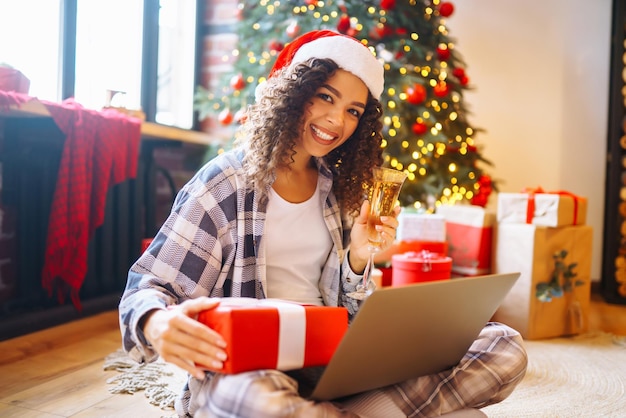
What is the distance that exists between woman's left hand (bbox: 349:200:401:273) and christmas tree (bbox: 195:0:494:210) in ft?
4.84

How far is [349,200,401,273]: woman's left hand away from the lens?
1291 millimetres

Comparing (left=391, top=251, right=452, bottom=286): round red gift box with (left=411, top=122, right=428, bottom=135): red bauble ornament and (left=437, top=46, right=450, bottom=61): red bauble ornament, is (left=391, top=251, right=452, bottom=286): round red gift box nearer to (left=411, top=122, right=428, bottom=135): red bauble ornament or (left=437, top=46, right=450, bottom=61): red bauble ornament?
(left=411, top=122, right=428, bottom=135): red bauble ornament

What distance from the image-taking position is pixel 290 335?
0.89m

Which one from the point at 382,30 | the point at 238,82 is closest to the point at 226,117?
the point at 238,82

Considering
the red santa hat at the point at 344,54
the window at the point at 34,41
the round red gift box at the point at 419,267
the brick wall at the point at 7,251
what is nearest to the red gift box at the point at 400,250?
the round red gift box at the point at 419,267

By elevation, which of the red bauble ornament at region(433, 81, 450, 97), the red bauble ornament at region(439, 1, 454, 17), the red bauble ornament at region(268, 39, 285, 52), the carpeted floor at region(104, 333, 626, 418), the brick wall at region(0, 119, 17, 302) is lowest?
the carpeted floor at region(104, 333, 626, 418)

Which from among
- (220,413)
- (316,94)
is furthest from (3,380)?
(316,94)

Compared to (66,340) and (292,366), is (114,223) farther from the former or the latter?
(292,366)

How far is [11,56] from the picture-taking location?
218 centimetres

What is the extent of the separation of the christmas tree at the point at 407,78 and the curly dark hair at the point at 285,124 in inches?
55.4

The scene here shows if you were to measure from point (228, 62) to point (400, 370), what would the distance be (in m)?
2.88

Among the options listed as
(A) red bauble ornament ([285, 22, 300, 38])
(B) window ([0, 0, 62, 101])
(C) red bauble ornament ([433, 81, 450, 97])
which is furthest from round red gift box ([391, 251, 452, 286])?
(B) window ([0, 0, 62, 101])

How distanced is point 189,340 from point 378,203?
594 millimetres

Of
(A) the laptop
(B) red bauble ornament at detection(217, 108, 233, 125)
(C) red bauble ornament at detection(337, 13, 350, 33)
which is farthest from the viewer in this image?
(B) red bauble ornament at detection(217, 108, 233, 125)
